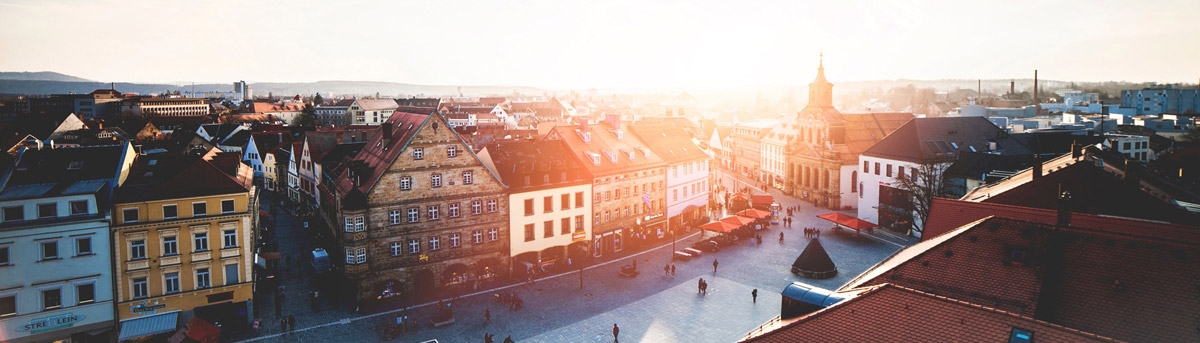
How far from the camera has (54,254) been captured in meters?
32.8

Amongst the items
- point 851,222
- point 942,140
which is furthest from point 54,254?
point 942,140

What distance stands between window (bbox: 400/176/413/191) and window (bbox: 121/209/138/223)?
1404cm

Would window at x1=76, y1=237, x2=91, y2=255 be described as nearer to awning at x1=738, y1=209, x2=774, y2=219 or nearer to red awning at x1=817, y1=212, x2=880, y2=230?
awning at x1=738, y1=209, x2=774, y2=219

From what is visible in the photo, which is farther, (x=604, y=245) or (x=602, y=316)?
(x=604, y=245)

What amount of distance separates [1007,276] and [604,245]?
120ft

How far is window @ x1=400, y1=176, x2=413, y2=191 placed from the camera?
4172cm

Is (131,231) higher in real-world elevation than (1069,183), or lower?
lower

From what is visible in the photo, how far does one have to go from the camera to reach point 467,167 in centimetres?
Result: 4428

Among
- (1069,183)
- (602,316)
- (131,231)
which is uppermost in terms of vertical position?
(1069,183)

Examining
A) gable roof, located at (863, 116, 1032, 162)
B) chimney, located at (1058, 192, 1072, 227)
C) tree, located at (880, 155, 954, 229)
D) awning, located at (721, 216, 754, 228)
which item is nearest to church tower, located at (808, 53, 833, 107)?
gable roof, located at (863, 116, 1032, 162)

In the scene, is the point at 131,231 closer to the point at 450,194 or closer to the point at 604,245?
the point at 450,194

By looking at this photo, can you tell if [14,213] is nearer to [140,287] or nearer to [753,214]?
[140,287]

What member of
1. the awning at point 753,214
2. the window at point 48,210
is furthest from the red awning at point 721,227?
the window at point 48,210

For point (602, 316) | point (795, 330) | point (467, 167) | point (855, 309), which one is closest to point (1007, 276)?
point (855, 309)
